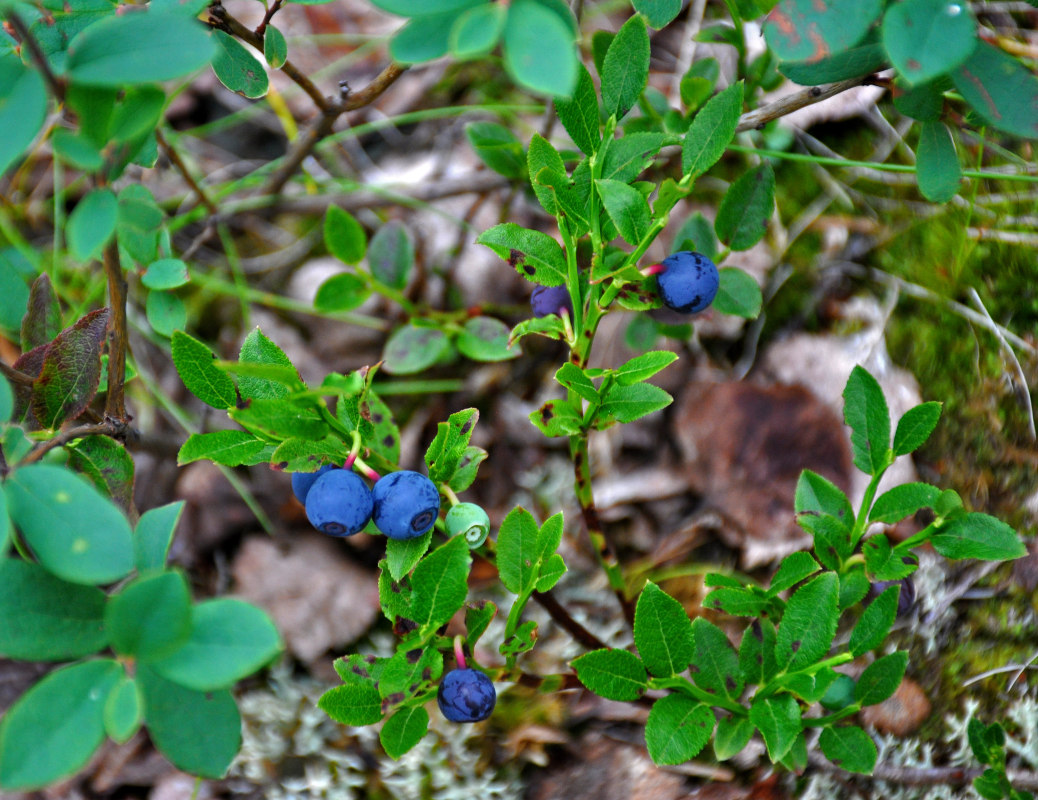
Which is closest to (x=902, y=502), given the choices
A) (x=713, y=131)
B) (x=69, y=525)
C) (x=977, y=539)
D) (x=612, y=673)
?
(x=977, y=539)

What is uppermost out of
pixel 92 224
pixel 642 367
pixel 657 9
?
pixel 657 9

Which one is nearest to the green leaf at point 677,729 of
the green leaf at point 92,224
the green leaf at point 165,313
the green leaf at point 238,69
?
the green leaf at point 92,224

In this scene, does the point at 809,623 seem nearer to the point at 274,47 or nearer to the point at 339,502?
the point at 339,502

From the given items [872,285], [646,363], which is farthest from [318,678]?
[872,285]

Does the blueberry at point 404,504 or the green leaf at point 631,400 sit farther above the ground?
the green leaf at point 631,400

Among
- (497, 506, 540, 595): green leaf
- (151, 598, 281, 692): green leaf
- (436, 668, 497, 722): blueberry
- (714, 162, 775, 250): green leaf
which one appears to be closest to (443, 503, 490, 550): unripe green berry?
(497, 506, 540, 595): green leaf

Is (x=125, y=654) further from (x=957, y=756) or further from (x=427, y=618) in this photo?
(x=957, y=756)

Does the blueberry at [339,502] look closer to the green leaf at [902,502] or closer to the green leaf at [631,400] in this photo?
the green leaf at [631,400]
